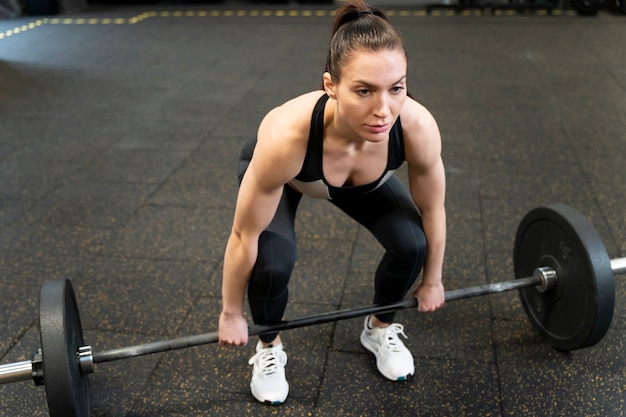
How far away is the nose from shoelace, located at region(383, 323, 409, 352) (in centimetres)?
72

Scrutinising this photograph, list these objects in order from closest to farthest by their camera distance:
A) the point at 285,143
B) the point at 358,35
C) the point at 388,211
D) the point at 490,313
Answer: the point at 358,35 < the point at 285,143 < the point at 388,211 < the point at 490,313

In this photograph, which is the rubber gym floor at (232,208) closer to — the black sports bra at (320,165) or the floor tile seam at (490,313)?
the floor tile seam at (490,313)

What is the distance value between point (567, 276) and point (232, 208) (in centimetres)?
133

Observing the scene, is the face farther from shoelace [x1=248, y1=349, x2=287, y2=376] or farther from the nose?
shoelace [x1=248, y1=349, x2=287, y2=376]

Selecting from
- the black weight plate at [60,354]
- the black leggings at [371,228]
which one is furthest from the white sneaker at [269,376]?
the black weight plate at [60,354]

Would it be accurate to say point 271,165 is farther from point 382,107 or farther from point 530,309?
point 530,309

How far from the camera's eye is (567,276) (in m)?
1.46

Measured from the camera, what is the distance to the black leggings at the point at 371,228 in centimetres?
130

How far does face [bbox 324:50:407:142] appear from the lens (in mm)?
996

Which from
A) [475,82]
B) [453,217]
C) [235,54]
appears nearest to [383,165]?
[453,217]

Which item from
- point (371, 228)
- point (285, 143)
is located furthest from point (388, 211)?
point (285, 143)

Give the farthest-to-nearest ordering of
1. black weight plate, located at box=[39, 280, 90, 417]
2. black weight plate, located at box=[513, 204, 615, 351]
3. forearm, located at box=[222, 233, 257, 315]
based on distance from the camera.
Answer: black weight plate, located at box=[513, 204, 615, 351], forearm, located at box=[222, 233, 257, 315], black weight plate, located at box=[39, 280, 90, 417]

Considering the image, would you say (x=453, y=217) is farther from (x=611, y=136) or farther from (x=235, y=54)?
(x=235, y=54)

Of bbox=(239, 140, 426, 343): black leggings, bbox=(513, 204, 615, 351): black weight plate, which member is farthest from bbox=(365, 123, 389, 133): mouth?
bbox=(513, 204, 615, 351): black weight plate
